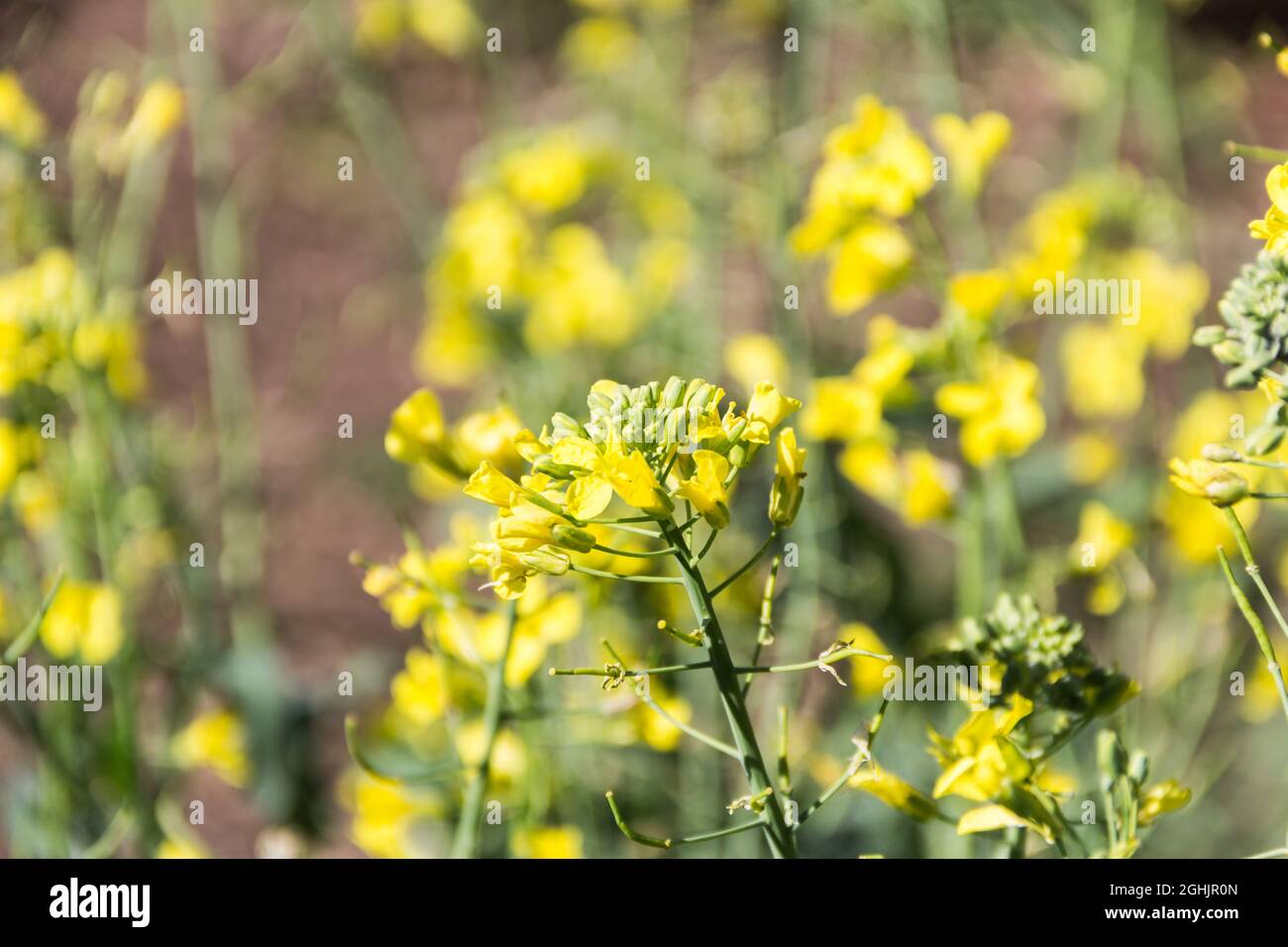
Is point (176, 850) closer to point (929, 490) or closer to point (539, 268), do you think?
point (929, 490)

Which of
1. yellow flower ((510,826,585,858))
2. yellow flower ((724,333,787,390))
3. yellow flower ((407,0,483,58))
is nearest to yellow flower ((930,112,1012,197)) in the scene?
yellow flower ((724,333,787,390))

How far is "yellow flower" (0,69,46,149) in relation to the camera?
1.54 m

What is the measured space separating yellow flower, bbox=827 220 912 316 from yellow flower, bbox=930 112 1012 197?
0.34ft

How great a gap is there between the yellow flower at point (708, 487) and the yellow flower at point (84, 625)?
0.94 metres

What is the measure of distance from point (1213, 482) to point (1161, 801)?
27 cm

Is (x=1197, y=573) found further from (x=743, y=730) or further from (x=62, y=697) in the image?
(x=62, y=697)

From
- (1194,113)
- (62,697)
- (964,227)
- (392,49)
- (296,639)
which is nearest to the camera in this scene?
(62,697)

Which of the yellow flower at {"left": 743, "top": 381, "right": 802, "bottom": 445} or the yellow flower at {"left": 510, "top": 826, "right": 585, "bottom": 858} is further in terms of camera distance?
the yellow flower at {"left": 510, "top": 826, "right": 585, "bottom": 858}

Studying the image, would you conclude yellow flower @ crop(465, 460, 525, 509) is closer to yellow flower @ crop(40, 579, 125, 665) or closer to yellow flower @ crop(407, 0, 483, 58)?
yellow flower @ crop(40, 579, 125, 665)

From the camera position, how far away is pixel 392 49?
10.8 feet
